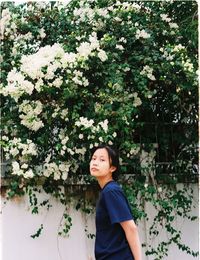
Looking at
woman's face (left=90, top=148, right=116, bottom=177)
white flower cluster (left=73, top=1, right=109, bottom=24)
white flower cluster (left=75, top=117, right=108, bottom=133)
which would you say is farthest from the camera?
white flower cluster (left=73, top=1, right=109, bottom=24)

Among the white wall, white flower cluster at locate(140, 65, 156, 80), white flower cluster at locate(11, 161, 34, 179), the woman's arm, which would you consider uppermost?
white flower cluster at locate(140, 65, 156, 80)

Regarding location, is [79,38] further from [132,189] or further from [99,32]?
[132,189]

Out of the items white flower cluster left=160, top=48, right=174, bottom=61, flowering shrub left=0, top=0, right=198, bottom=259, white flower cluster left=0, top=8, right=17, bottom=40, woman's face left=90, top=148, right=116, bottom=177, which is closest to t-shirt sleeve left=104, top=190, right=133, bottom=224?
woman's face left=90, top=148, right=116, bottom=177

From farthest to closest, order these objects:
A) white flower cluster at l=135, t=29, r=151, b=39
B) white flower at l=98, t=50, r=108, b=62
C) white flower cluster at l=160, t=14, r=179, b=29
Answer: white flower cluster at l=160, t=14, r=179, b=29, white flower cluster at l=135, t=29, r=151, b=39, white flower at l=98, t=50, r=108, b=62

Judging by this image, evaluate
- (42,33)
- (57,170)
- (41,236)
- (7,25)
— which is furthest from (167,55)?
(41,236)

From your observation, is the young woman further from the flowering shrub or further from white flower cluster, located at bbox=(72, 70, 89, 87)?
white flower cluster, located at bbox=(72, 70, 89, 87)

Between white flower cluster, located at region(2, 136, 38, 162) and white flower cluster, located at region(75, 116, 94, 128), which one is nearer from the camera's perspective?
white flower cluster, located at region(75, 116, 94, 128)

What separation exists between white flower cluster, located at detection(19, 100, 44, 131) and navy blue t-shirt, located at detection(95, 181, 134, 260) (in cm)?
175

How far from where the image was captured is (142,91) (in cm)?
475

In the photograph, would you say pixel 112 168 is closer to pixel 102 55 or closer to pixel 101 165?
pixel 101 165

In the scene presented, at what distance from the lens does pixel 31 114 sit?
468cm

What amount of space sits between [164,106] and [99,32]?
1107 millimetres

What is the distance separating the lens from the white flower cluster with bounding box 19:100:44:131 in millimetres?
4656

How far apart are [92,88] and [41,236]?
1584mm
